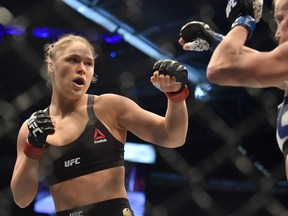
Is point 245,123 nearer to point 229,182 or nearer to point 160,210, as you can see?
point 229,182

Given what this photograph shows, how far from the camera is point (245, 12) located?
123cm

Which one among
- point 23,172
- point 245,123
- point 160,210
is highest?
point 23,172

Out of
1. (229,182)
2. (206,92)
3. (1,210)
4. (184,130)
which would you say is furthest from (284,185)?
(184,130)

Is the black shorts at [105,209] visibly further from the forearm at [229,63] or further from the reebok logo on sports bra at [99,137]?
the forearm at [229,63]

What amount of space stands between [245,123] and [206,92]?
52cm

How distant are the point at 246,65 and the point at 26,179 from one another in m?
0.74

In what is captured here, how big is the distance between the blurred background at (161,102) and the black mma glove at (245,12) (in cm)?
219

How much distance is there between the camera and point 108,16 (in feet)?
14.2

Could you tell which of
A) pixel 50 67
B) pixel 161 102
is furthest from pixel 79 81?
pixel 161 102

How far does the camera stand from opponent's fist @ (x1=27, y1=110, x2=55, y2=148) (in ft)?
4.65

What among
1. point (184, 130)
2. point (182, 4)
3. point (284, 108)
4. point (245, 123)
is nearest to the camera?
point (284, 108)

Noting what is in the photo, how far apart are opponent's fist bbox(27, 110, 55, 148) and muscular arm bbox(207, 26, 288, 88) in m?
0.51

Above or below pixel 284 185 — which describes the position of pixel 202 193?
below

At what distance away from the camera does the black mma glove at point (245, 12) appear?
120cm
